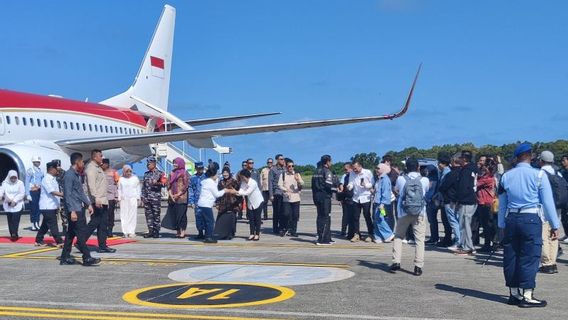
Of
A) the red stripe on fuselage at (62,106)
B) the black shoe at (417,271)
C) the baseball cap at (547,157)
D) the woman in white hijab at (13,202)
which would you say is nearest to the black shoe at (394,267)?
the black shoe at (417,271)

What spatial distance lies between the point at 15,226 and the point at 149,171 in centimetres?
293

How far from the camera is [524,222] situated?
686 cm

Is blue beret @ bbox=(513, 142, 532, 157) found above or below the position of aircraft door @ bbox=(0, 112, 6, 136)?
below

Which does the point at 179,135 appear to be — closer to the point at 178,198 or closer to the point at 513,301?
the point at 178,198

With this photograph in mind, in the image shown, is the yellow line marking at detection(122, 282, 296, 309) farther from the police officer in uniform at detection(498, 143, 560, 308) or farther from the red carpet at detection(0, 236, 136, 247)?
the red carpet at detection(0, 236, 136, 247)

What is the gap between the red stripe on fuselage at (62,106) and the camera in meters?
21.8

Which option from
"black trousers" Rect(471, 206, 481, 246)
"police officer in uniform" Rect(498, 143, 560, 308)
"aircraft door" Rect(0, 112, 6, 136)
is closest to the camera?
"police officer in uniform" Rect(498, 143, 560, 308)

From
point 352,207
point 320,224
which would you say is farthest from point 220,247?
point 352,207

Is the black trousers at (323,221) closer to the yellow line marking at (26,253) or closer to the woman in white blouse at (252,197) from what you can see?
the woman in white blouse at (252,197)

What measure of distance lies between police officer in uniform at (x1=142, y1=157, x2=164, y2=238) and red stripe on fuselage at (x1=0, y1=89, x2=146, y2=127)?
31.2ft

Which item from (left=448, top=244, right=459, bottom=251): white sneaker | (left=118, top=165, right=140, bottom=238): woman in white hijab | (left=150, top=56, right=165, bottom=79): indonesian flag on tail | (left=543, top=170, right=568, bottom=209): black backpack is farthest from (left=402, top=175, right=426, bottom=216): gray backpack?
(left=150, top=56, right=165, bottom=79): indonesian flag on tail

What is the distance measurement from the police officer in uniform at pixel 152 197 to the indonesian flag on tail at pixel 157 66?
882 inches

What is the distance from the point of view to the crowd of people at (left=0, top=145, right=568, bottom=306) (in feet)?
23.2

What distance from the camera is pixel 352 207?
13.3 metres
